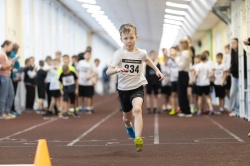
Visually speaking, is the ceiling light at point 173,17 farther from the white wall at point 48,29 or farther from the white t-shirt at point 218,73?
the white t-shirt at point 218,73

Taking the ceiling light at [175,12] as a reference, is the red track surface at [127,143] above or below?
below

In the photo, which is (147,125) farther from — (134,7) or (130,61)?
(134,7)

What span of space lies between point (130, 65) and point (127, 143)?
1437mm

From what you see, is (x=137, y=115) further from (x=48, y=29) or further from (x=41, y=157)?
(x=48, y=29)

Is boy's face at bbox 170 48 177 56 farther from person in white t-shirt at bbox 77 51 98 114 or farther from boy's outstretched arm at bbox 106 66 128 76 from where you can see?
boy's outstretched arm at bbox 106 66 128 76

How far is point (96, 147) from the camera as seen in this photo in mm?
9961

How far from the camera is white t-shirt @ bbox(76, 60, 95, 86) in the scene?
20359mm

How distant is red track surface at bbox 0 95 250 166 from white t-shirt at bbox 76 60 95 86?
183 inches

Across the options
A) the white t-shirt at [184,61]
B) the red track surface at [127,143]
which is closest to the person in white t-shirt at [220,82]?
the white t-shirt at [184,61]

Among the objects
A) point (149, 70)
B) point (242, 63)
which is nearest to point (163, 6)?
point (149, 70)

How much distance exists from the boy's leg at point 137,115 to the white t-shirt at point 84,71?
10.9 meters

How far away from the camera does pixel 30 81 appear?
2144 centimetres

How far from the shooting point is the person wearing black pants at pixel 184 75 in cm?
1739

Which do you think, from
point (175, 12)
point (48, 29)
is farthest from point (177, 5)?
point (48, 29)
